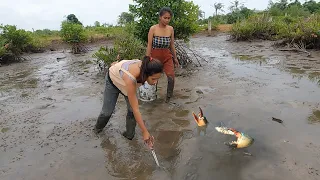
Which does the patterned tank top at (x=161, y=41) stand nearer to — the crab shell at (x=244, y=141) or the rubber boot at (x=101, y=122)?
the rubber boot at (x=101, y=122)

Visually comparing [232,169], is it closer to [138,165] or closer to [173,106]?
[138,165]

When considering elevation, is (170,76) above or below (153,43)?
below

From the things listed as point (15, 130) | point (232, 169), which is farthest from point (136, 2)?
point (232, 169)

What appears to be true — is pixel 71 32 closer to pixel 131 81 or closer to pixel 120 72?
pixel 120 72

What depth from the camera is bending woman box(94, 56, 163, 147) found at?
2.77 m

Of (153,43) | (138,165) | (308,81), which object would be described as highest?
(153,43)

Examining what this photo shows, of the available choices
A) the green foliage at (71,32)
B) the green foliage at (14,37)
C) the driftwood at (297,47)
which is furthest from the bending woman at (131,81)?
the green foliage at (71,32)

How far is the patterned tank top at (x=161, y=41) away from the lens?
16.7 ft

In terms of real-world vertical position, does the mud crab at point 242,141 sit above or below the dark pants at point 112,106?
below

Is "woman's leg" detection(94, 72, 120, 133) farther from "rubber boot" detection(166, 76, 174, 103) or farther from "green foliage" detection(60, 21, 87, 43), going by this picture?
"green foliage" detection(60, 21, 87, 43)

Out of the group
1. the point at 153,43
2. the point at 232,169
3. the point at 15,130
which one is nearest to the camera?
the point at 232,169

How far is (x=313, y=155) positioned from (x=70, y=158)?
120 inches

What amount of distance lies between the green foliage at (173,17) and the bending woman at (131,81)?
4.29 m

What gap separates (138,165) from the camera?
3391 millimetres
